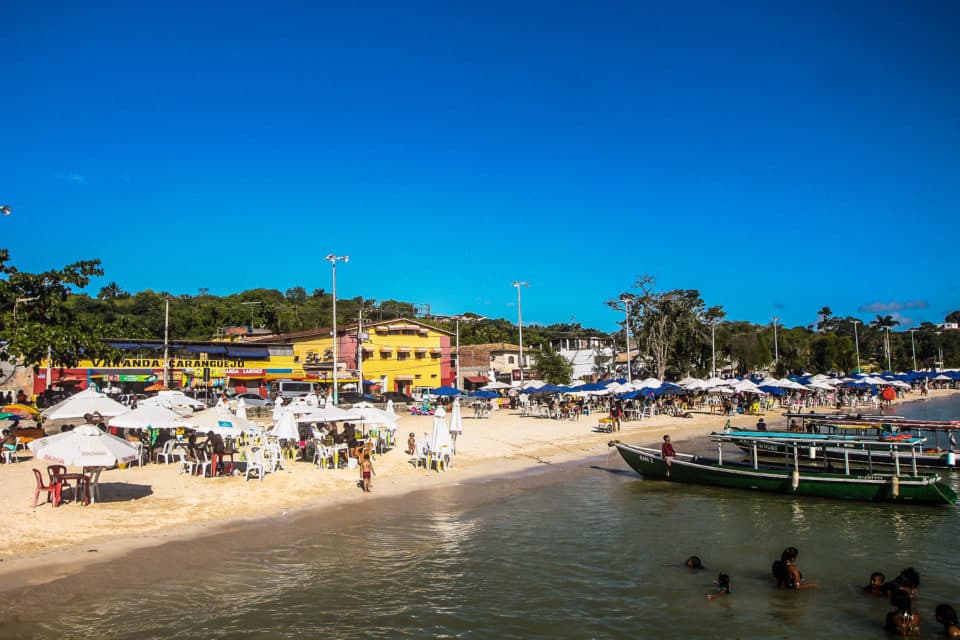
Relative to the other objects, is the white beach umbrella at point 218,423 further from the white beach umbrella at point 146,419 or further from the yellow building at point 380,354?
the yellow building at point 380,354

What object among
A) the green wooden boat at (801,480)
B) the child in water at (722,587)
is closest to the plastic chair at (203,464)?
the green wooden boat at (801,480)

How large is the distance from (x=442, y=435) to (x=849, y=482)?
1254 cm

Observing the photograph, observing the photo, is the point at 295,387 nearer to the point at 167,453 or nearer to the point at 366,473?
the point at 167,453

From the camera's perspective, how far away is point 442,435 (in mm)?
23500

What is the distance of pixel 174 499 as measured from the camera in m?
17.5

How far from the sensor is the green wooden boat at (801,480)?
18.5 m

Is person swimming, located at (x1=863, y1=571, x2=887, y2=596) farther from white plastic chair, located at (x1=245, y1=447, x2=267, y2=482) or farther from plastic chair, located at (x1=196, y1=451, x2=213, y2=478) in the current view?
plastic chair, located at (x1=196, y1=451, x2=213, y2=478)

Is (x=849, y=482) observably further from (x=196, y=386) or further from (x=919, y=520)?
(x=196, y=386)

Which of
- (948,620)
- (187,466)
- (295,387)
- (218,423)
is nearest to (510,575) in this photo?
(948,620)

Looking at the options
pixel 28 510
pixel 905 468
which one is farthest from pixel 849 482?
pixel 28 510

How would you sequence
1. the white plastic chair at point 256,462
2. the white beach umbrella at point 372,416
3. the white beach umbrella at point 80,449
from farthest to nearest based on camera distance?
the white beach umbrella at point 372,416, the white plastic chair at point 256,462, the white beach umbrella at point 80,449

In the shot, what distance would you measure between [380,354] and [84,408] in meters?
41.0

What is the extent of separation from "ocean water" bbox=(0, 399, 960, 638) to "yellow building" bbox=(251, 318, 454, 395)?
43742 mm

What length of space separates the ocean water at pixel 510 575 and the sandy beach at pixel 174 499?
0.83 metres
